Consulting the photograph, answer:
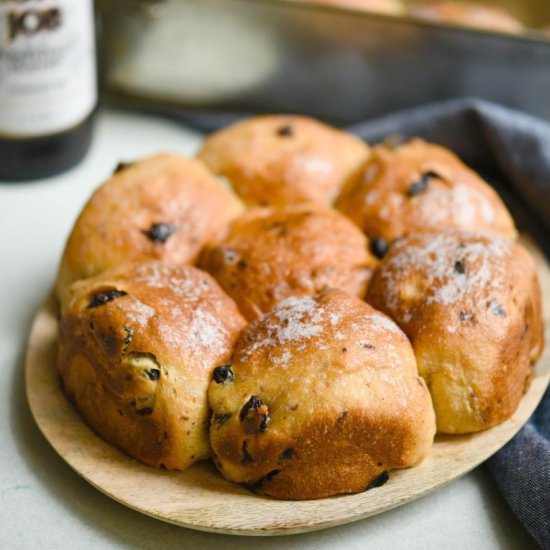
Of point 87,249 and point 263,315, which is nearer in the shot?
point 263,315

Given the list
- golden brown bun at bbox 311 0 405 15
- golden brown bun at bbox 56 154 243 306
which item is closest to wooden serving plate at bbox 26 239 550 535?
golden brown bun at bbox 56 154 243 306

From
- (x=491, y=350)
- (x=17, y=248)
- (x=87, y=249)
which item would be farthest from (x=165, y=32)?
(x=491, y=350)

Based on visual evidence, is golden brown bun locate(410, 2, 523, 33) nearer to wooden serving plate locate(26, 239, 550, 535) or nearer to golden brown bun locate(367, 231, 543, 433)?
golden brown bun locate(367, 231, 543, 433)

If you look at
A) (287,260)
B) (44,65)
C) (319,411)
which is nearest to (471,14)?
(44,65)

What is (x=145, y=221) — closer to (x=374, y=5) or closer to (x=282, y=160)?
(x=282, y=160)

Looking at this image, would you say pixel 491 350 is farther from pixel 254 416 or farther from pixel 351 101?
pixel 351 101

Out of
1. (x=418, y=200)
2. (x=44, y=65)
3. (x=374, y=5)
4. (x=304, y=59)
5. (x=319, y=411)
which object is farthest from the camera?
(x=374, y=5)
